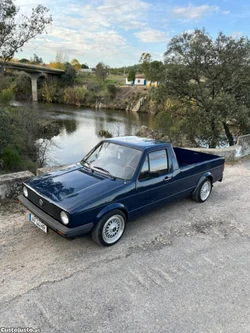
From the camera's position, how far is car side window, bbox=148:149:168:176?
162 inches

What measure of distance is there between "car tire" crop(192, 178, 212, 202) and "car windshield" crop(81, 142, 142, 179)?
2006 millimetres

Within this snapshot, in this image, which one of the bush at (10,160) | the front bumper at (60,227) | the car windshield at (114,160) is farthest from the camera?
the bush at (10,160)

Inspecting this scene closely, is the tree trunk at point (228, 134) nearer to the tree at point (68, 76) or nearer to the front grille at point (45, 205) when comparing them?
the front grille at point (45, 205)

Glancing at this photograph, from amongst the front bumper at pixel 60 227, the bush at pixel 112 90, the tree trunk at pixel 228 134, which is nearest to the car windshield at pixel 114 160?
the front bumper at pixel 60 227

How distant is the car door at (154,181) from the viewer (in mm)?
3932

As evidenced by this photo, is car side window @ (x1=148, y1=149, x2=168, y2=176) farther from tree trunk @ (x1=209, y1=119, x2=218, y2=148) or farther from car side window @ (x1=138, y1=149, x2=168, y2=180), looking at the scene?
tree trunk @ (x1=209, y1=119, x2=218, y2=148)

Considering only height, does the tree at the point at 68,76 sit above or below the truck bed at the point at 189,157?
above

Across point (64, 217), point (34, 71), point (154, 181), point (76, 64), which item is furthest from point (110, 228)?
point (76, 64)

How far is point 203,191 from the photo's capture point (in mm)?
5418

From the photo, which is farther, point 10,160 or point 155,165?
point 10,160

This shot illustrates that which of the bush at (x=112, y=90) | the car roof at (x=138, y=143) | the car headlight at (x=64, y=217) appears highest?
the bush at (x=112, y=90)

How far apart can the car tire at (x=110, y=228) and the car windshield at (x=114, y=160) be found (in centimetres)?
65

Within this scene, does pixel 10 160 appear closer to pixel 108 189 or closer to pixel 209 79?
pixel 108 189

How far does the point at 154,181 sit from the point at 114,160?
806 mm
